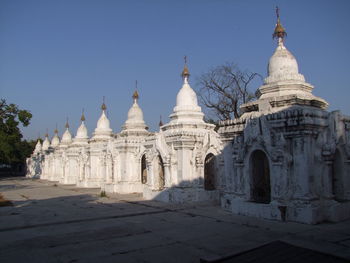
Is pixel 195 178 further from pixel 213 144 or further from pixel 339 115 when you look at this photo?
pixel 339 115

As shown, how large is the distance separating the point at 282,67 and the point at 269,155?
11.7 ft

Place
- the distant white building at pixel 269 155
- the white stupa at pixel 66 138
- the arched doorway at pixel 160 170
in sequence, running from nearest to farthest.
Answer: the distant white building at pixel 269 155 → the arched doorway at pixel 160 170 → the white stupa at pixel 66 138

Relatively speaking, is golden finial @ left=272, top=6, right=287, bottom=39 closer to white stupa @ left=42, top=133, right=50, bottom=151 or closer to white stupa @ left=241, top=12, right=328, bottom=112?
white stupa @ left=241, top=12, right=328, bottom=112

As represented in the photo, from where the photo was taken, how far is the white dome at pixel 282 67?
11.7 metres

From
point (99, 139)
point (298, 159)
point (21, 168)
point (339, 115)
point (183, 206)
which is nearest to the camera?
point (298, 159)

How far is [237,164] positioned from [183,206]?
3.67 meters

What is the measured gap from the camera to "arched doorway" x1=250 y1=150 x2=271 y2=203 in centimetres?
1139

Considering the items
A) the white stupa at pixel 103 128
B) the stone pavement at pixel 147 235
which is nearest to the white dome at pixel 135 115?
the white stupa at pixel 103 128

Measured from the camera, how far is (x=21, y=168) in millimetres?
68125

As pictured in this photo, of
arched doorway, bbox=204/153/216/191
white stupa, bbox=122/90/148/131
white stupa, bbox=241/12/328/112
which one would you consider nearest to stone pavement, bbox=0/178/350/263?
arched doorway, bbox=204/153/216/191

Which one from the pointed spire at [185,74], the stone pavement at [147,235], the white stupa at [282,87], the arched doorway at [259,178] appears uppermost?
the pointed spire at [185,74]

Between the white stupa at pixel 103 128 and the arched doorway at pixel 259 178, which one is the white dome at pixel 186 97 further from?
the white stupa at pixel 103 128

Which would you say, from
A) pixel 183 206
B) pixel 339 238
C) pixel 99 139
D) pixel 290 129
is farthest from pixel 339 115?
pixel 99 139

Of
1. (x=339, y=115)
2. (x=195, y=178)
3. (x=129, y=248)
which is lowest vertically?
(x=129, y=248)
